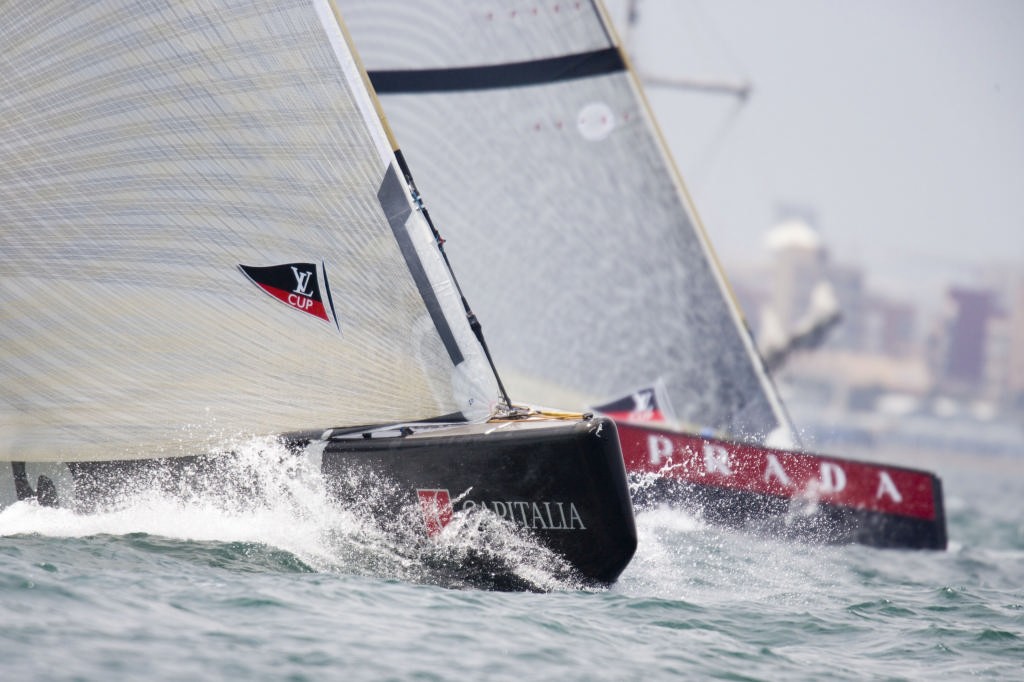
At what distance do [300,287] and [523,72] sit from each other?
15.6 feet

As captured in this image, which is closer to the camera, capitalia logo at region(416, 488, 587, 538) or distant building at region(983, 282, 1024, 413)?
capitalia logo at region(416, 488, 587, 538)

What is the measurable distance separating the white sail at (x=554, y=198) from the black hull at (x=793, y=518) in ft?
5.31

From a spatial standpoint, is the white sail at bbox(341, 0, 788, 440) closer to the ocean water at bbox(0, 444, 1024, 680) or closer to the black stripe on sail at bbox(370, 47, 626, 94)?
the black stripe on sail at bbox(370, 47, 626, 94)

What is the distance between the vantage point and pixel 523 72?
33.2ft

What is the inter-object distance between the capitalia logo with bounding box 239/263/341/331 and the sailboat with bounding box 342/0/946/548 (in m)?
4.35

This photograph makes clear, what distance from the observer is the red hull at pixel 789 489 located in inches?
333

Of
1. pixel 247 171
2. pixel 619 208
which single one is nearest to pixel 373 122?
pixel 247 171

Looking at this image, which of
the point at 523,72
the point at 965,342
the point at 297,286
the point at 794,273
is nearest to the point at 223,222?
the point at 297,286

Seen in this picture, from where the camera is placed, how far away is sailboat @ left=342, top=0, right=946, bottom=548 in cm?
1009

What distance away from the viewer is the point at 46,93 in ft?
19.4

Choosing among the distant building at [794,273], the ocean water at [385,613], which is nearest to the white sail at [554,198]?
the ocean water at [385,613]

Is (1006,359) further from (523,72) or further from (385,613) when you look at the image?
(385,613)

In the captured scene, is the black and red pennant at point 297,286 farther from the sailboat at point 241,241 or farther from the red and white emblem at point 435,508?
the red and white emblem at point 435,508

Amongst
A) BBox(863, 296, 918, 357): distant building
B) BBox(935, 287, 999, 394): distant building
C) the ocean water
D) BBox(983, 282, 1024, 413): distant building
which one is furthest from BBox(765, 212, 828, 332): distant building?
the ocean water
